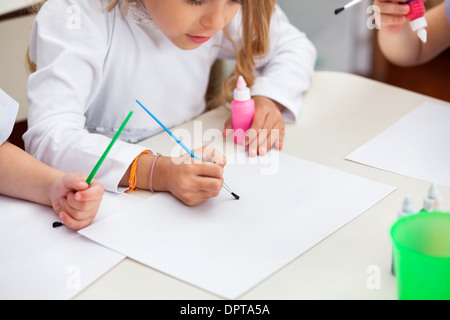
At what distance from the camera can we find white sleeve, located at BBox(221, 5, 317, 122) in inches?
44.7

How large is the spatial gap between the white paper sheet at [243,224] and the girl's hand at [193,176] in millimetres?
15

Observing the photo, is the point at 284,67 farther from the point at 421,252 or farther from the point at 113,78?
the point at 421,252

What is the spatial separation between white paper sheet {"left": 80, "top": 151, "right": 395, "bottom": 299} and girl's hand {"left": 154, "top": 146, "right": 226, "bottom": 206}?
0.05 feet

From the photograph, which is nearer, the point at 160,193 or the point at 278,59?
the point at 160,193

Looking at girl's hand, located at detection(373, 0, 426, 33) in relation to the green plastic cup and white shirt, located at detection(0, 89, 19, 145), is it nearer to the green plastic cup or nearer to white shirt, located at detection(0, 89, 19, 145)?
the green plastic cup

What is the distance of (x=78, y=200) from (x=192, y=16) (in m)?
0.36

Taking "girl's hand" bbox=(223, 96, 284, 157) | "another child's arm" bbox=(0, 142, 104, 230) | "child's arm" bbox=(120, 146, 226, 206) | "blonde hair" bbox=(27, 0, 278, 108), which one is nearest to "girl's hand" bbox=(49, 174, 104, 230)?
"another child's arm" bbox=(0, 142, 104, 230)

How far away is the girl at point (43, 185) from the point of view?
77cm

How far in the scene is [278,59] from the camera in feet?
4.07

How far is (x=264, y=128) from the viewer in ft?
3.39

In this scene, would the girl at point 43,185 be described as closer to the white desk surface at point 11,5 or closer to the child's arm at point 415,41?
the white desk surface at point 11,5

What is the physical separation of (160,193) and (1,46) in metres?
0.92

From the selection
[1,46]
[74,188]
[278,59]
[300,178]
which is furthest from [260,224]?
[1,46]
